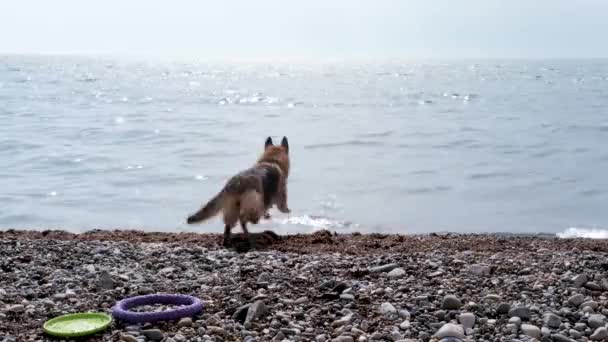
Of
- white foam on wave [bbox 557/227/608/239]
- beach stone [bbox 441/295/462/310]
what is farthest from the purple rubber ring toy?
white foam on wave [bbox 557/227/608/239]

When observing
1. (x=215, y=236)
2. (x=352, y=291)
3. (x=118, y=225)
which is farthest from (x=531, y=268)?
(x=118, y=225)

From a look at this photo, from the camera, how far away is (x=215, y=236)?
8.84m

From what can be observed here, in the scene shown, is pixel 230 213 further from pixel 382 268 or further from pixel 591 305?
pixel 591 305

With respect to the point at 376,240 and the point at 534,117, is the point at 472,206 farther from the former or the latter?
the point at 534,117

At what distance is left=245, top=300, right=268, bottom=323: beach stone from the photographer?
508 centimetres

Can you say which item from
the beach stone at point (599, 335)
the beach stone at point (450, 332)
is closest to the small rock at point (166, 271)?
the beach stone at point (450, 332)

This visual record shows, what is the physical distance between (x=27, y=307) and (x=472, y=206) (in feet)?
26.9

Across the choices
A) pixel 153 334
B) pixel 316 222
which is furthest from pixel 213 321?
pixel 316 222

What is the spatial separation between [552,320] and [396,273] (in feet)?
5.26

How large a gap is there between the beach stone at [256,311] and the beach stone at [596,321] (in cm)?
230

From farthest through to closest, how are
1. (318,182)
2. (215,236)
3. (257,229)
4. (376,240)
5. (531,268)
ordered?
(318,182) < (257,229) < (215,236) < (376,240) < (531,268)

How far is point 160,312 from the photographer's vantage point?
5.11 m

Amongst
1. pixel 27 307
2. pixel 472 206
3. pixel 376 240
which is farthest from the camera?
pixel 472 206

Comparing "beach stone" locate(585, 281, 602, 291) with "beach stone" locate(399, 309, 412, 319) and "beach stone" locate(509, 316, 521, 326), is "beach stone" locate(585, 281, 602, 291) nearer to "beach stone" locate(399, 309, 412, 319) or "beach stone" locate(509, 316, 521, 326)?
"beach stone" locate(509, 316, 521, 326)
